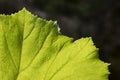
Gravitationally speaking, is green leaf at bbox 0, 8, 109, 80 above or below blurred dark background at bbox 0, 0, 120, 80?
below

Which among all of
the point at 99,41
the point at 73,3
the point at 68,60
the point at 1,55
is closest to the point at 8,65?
the point at 1,55

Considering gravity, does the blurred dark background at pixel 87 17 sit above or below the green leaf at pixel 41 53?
above

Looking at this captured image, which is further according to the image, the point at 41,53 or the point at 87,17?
the point at 87,17

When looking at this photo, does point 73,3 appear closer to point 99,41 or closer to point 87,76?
point 99,41

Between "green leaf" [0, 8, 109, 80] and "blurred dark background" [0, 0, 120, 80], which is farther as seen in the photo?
"blurred dark background" [0, 0, 120, 80]

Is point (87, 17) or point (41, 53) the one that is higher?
point (87, 17)
